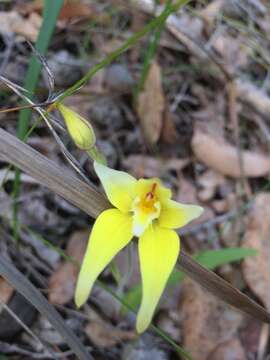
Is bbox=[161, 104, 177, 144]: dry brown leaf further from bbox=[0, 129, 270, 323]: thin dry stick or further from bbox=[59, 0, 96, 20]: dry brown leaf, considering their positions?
bbox=[0, 129, 270, 323]: thin dry stick

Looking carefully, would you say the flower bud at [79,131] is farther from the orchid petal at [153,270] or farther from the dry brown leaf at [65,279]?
the dry brown leaf at [65,279]

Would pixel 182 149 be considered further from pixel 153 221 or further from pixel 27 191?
pixel 153 221

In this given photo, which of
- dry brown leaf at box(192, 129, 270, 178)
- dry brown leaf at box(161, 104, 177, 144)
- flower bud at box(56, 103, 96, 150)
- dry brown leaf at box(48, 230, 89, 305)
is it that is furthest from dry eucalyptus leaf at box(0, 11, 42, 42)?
flower bud at box(56, 103, 96, 150)

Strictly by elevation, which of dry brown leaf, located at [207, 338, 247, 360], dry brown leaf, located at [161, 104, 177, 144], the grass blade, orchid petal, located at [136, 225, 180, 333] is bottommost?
dry brown leaf, located at [207, 338, 247, 360]

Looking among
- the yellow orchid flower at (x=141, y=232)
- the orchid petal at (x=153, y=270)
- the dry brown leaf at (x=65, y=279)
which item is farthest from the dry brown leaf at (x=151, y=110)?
the orchid petal at (x=153, y=270)

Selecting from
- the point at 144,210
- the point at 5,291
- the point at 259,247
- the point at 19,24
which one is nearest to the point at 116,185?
the point at 144,210
